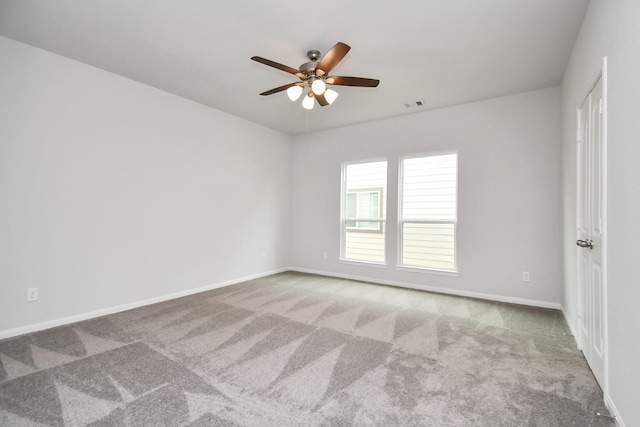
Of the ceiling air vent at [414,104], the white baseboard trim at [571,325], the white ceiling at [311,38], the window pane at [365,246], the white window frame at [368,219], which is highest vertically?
the ceiling air vent at [414,104]

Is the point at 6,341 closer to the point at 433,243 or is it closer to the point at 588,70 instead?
the point at 433,243

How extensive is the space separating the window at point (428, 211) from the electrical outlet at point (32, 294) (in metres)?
4.52

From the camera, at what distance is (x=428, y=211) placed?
4.65m

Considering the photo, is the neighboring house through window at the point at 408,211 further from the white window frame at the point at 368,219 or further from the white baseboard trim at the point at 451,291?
the white baseboard trim at the point at 451,291

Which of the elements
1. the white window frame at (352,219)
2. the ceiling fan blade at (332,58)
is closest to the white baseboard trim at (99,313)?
the white window frame at (352,219)

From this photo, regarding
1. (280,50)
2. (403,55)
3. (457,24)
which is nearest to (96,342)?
(280,50)

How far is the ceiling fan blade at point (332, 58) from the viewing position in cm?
232

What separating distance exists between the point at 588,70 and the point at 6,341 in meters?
5.35

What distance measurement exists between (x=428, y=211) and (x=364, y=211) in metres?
1.12

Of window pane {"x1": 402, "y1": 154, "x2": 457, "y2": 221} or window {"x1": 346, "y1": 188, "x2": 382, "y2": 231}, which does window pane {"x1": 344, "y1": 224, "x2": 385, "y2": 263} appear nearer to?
window {"x1": 346, "y1": 188, "x2": 382, "y2": 231}

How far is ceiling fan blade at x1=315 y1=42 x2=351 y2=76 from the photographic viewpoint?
7.63ft

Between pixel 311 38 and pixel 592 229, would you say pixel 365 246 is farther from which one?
pixel 311 38

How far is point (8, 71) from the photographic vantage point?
108 inches

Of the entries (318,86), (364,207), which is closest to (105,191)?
(318,86)
